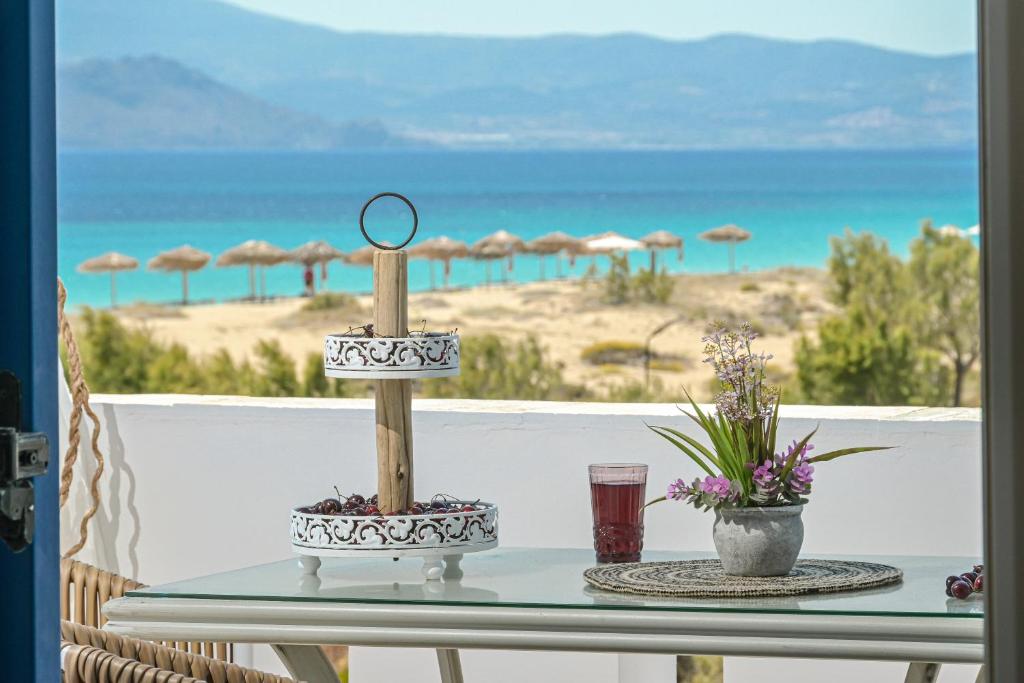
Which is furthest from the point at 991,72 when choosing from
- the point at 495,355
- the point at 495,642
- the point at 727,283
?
the point at 727,283

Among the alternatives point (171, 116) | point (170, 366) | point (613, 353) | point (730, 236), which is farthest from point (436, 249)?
point (171, 116)

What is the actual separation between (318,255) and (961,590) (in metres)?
18.6

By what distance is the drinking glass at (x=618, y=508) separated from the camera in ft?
6.28

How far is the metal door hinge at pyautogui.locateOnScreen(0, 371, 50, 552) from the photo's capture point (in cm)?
98

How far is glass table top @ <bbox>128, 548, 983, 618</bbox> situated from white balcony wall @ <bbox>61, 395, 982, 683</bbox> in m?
0.58

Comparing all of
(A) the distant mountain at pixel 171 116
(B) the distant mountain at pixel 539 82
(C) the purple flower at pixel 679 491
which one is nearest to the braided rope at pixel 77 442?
(C) the purple flower at pixel 679 491

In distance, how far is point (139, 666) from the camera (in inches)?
58.8

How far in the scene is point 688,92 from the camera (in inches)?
905

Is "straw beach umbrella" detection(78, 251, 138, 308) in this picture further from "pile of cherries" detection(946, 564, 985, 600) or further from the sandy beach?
"pile of cherries" detection(946, 564, 985, 600)

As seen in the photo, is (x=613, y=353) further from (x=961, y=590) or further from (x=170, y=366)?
A: (x=961, y=590)

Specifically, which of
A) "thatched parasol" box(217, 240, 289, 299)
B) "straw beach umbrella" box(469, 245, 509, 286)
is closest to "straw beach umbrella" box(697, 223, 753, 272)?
"straw beach umbrella" box(469, 245, 509, 286)

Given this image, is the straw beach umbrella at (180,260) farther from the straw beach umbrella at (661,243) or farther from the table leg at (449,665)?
the table leg at (449,665)

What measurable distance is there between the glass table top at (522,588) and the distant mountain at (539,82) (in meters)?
20.8

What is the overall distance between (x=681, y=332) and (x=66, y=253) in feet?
29.3
